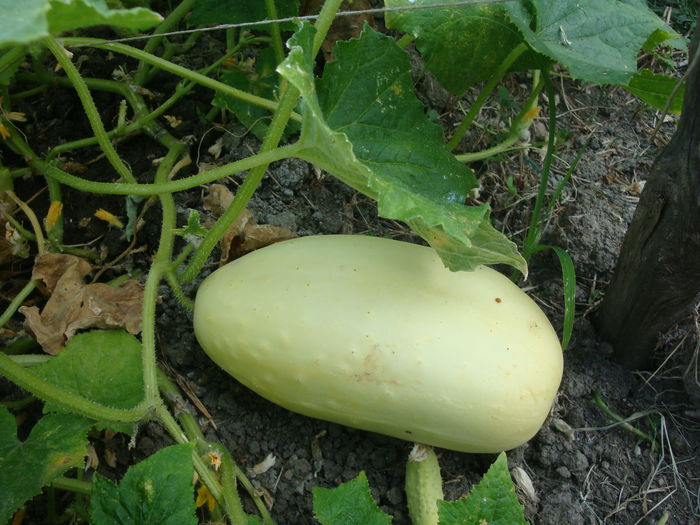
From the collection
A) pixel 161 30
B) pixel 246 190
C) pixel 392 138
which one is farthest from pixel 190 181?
pixel 161 30

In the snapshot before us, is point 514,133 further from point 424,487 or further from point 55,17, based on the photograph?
point 55,17

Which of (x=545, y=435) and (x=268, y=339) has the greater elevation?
(x=268, y=339)

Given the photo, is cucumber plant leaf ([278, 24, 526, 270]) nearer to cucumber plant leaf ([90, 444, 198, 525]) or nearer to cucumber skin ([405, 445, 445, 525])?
cucumber skin ([405, 445, 445, 525])

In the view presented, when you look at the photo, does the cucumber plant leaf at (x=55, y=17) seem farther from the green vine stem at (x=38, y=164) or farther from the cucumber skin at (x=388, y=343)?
the green vine stem at (x=38, y=164)

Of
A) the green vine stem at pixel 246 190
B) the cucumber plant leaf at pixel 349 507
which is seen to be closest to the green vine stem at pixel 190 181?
the green vine stem at pixel 246 190

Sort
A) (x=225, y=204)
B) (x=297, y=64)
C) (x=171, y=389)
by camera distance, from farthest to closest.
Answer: (x=225, y=204) < (x=171, y=389) < (x=297, y=64)

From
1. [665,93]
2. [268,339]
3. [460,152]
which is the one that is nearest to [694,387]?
[665,93]

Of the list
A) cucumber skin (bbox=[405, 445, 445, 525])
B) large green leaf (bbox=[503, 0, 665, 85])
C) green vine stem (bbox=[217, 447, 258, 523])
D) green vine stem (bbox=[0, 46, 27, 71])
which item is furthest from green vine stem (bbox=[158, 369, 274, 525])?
large green leaf (bbox=[503, 0, 665, 85])

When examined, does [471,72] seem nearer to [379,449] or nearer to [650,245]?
[650,245]
